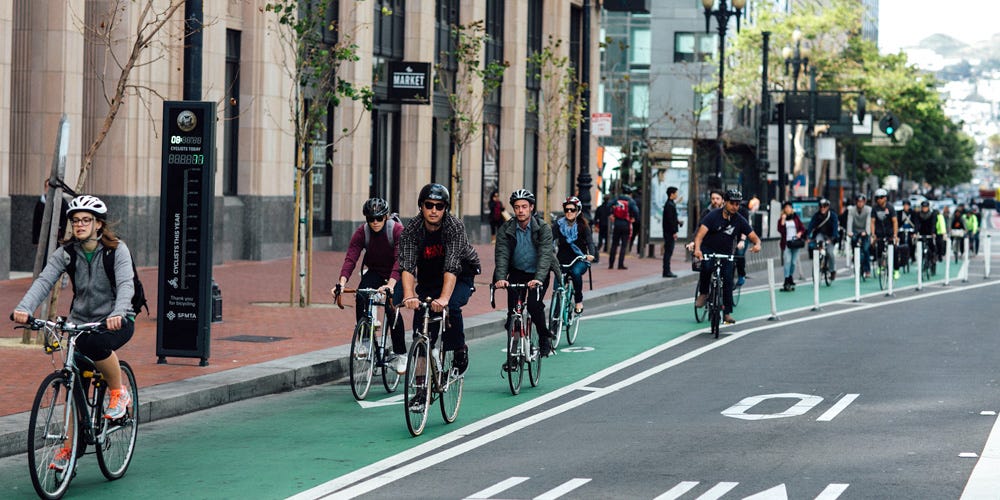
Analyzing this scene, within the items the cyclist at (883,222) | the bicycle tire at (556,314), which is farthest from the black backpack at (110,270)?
the cyclist at (883,222)

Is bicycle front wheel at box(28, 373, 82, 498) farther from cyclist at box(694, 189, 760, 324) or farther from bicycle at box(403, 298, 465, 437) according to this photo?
cyclist at box(694, 189, 760, 324)

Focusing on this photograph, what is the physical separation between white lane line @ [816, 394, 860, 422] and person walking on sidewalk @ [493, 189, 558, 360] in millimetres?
2805

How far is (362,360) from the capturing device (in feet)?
43.7

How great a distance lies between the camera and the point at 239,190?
106ft

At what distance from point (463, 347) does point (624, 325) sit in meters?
9.77

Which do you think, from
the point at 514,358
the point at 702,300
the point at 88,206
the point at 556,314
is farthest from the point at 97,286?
the point at 702,300

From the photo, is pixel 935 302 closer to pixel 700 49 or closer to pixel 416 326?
pixel 416 326

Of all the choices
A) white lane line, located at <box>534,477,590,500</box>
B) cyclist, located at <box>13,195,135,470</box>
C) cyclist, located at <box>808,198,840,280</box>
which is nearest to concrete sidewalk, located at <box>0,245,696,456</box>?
cyclist, located at <box>13,195,135,470</box>

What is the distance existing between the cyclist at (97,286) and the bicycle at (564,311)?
323 inches

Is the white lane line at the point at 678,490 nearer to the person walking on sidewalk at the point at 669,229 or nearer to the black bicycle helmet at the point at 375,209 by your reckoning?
the black bicycle helmet at the point at 375,209

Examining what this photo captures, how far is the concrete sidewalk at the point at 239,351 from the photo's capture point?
12.1 metres

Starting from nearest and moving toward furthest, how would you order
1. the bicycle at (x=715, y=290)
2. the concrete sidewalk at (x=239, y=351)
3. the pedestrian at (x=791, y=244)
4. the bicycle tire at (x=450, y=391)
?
the bicycle tire at (x=450, y=391)
the concrete sidewalk at (x=239, y=351)
the bicycle at (x=715, y=290)
the pedestrian at (x=791, y=244)

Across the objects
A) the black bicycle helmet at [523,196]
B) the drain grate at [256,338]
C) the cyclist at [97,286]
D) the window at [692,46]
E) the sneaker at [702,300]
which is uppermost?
the window at [692,46]

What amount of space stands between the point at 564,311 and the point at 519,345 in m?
4.32
